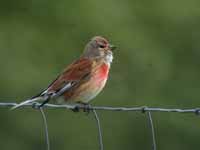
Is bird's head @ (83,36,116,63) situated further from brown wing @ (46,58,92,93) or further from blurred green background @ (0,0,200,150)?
blurred green background @ (0,0,200,150)

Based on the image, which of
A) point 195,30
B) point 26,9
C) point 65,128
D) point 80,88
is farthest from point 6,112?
point 80,88

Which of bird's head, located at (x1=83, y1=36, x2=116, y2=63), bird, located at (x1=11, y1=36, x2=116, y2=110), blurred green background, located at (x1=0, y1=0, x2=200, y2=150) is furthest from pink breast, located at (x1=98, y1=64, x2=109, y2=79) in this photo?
blurred green background, located at (x1=0, y1=0, x2=200, y2=150)

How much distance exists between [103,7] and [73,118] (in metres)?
1.89

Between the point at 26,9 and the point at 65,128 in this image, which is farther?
the point at 26,9

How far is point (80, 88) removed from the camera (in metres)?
9.44

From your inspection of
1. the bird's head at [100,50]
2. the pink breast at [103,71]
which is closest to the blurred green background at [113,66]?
the bird's head at [100,50]

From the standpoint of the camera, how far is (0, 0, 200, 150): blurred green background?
16.2m

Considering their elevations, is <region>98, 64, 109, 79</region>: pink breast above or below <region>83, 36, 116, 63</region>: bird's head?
below

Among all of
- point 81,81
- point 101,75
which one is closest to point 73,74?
point 81,81

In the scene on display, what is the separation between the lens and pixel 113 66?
16391mm

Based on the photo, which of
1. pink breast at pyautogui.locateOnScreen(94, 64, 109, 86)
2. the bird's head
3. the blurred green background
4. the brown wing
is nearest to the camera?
the brown wing

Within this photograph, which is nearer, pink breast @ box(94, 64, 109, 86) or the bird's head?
pink breast @ box(94, 64, 109, 86)

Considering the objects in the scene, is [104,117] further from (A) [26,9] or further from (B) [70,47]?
(A) [26,9]

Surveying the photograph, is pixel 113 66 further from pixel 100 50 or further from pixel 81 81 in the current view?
pixel 81 81
